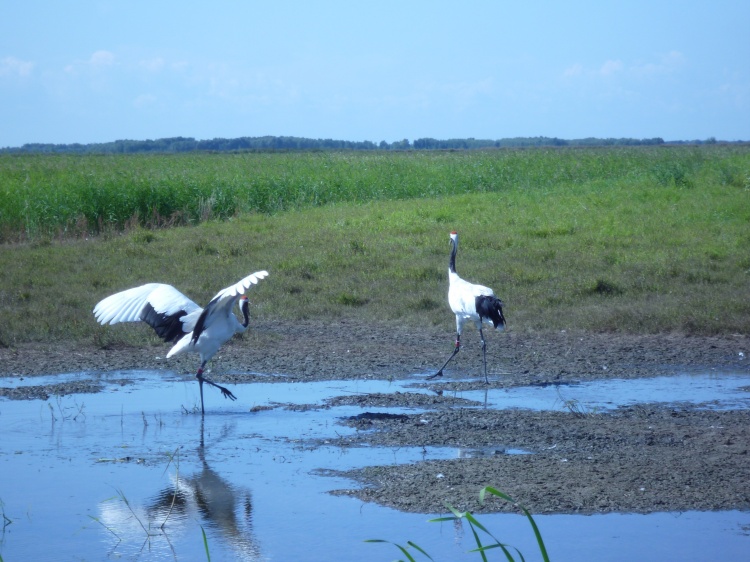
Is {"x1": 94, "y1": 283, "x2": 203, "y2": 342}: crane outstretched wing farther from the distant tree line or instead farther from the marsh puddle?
the distant tree line

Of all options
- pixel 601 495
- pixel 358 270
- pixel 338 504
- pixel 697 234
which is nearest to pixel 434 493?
pixel 338 504

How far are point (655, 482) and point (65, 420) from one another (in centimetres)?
479

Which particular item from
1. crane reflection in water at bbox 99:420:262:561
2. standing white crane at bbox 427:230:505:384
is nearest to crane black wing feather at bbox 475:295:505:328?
standing white crane at bbox 427:230:505:384

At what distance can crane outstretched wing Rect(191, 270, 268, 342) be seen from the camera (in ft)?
24.9

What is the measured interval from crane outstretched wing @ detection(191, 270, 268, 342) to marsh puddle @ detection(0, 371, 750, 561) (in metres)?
0.77

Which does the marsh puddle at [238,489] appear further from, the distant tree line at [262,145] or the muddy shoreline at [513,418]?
the distant tree line at [262,145]

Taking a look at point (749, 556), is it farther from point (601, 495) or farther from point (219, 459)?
point (219, 459)

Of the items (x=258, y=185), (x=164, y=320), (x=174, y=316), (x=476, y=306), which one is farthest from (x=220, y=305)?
(x=258, y=185)

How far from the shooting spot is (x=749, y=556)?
4.90 meters

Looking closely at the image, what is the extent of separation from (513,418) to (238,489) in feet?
8.18

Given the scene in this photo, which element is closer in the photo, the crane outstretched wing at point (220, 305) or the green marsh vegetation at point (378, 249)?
the crane outstretched wing at point (220, 305)

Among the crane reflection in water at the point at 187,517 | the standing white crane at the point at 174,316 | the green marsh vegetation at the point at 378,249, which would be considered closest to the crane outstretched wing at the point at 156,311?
the standing white crane at the point at 174,316

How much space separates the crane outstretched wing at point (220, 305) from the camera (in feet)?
24.9

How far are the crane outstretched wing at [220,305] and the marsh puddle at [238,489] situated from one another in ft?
2.52
